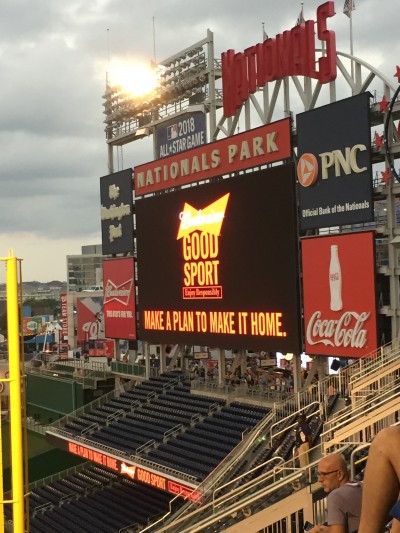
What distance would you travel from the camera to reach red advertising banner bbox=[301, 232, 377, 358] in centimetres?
1684

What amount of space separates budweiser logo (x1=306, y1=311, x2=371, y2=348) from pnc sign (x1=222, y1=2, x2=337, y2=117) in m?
6.23

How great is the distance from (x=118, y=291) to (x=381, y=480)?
2568 centimetres

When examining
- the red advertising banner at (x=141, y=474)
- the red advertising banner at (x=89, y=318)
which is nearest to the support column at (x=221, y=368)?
the red advertising banner at (x=141, y=474)

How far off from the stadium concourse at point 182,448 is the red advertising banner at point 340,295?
0.69m

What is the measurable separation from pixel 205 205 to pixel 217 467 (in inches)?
334

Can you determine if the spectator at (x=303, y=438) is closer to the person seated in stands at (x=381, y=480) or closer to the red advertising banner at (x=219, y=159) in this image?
the red advertising banner at (x=219, y=159)

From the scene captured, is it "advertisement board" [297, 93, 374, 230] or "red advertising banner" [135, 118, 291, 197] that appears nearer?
"advertisement board" [297, 93, 374, 230]

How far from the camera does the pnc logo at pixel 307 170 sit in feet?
59.9

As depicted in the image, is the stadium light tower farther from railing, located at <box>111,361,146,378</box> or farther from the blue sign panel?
railing, located at <box>111,361,146,378</box>

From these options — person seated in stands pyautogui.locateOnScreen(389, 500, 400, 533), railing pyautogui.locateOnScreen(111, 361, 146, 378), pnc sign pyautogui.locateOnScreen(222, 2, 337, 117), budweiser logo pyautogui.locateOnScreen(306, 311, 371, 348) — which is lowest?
railing pyautogui.locateOnScreen(111, 361, 146, 378)

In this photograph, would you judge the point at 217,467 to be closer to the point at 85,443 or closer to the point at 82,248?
the point at 85,443

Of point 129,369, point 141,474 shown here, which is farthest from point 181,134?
point 141,474

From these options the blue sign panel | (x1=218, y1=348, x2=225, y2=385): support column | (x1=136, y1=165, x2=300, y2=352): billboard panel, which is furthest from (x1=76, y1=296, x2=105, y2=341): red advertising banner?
(x1=218, y1=348, x2=225, y2=385): support column

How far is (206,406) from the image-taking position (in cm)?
2188
